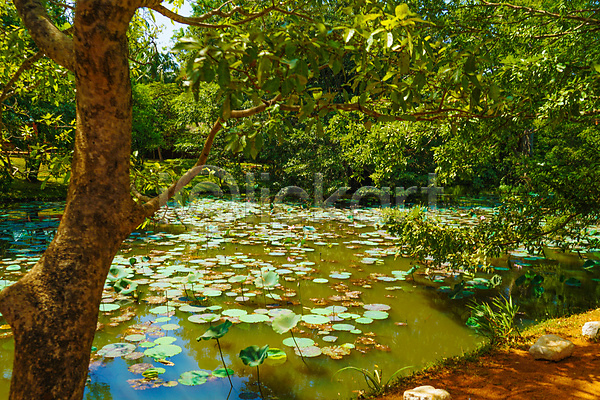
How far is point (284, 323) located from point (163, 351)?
927mm

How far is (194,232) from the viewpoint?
6.99m

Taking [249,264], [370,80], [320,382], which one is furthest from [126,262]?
[370,80]

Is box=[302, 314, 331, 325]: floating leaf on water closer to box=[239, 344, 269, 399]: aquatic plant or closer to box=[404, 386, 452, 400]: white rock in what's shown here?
box=[239, 344, 269, 399]: aquatic plant

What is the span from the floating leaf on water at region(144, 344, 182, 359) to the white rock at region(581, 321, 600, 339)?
9.74ft

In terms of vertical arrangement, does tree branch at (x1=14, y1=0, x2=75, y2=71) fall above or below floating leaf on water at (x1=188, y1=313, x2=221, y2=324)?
above

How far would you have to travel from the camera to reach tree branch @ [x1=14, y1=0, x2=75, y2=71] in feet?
4.33

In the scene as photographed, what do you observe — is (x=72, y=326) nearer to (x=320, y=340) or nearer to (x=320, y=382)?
(x=320, y=382)

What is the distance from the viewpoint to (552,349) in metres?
2.36

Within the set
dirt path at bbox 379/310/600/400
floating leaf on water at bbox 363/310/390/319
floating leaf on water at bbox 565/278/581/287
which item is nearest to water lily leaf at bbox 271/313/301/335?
dirt path at bbox 379/310/600/400

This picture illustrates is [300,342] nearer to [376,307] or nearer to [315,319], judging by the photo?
[315,319]

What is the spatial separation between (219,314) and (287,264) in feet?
5.48

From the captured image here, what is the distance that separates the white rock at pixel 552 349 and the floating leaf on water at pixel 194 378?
2152mm

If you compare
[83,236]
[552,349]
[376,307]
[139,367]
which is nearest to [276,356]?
[139,367]

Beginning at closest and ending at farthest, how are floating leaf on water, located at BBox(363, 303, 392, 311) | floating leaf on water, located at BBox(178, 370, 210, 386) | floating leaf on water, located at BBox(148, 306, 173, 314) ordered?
floating leaf on water, located at BBox(178, 370, 210, 386), floating leaf on water, located at BBox(148, 306, 173, 314), floating leaf on water, located at BBox(363, 303, 392, 311)
